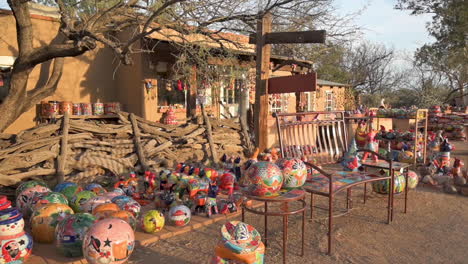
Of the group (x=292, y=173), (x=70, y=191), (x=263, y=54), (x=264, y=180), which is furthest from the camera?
(x=263, y=54)

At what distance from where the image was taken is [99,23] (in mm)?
6387

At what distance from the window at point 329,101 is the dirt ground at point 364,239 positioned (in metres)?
14.3

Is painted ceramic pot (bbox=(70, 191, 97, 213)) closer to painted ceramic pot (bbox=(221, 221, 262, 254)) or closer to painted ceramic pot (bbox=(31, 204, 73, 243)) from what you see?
painted ceramic pot (bbox=(31, 204, 73, 243))

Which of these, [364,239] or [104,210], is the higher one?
[104,210]

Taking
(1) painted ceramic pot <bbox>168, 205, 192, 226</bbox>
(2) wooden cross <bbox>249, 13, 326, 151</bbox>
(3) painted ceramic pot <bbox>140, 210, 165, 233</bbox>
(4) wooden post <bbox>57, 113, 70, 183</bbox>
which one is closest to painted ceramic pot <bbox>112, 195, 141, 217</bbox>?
(3) painted ceramic pot <bbox>140, 210, 165, 233</bbox>

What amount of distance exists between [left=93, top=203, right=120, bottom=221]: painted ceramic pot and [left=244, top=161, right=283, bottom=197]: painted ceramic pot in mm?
1653

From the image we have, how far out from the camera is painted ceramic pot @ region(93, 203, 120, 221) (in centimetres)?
401

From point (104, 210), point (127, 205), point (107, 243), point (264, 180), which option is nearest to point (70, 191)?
point (127, 205)

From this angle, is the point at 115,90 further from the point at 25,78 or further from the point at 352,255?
the point at 352,255

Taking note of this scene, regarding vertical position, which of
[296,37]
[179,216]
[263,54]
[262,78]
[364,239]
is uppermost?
[296,37]

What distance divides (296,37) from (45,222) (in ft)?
16.8

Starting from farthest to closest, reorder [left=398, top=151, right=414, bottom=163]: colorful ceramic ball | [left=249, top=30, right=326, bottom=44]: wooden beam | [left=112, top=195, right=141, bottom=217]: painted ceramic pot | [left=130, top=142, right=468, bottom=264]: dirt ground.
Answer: [left=398, top=151, right=414, bottom=163]: colorful ceramic ball < [left=249, top=30, right=326, bottom=44]: wooden beam < [left=112, top=195, right=141, bottom=217]: painted ceramic pot < [left=130, top=142, right=468, bottom=264]: dirt ground

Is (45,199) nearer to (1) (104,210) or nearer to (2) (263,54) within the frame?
(1) (104,210)

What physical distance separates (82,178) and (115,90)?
6.08 meters
